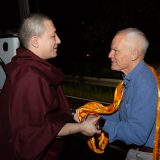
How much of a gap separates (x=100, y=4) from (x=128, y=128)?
12.6m

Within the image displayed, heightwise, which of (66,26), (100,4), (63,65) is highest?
(100,4)

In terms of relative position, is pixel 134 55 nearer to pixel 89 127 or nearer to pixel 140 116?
pixel 140 116

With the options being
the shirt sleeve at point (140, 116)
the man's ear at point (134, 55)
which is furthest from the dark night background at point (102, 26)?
the shirt sleeve at point (140, 116)

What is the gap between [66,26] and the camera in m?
16.7

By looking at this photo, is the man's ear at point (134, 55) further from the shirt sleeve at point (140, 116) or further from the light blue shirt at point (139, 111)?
the shirt sleeve at point (140, 116)

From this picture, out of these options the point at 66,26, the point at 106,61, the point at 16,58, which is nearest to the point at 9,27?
the point at 16,58

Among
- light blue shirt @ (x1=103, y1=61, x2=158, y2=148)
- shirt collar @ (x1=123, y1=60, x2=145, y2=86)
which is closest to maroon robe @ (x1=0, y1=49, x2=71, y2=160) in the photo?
light blue shirt @ (x1=103, y1=61, x2=158, y2=148)

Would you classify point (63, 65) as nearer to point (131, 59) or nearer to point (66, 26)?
point (66, 26)

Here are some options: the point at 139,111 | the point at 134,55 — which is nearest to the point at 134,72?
the point at 134,55

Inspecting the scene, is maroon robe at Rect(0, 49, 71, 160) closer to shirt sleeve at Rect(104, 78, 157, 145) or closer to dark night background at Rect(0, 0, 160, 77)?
shirt sleeve at Rect(104, 78, 157, 145)

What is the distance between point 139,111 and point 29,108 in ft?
2.68

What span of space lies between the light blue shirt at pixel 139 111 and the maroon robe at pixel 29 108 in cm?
45

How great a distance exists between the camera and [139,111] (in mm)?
2963

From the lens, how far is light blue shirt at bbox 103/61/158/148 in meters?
2.97
